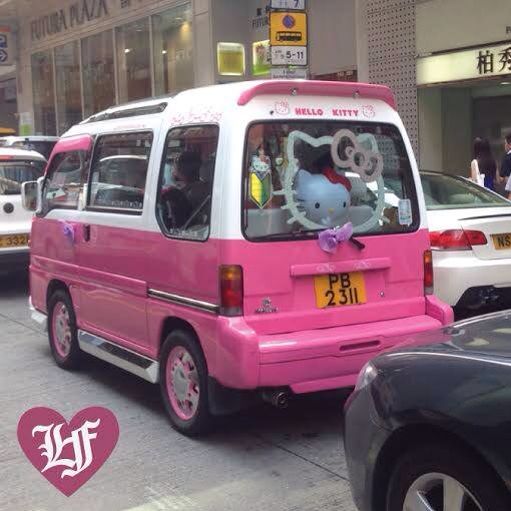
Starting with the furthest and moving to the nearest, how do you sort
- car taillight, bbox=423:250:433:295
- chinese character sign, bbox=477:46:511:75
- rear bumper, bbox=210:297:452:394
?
chinese character sign, bbox=477:46:511:75 < car taillight, bbox=423:250:433:295 < rear bumper, bbox=210:297:452:394

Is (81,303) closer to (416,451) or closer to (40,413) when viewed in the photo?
(40,413)

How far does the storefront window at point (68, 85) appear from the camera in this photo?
76.2 ft

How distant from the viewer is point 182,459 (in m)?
4.64

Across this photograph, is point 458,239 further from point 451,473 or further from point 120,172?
point 451,473

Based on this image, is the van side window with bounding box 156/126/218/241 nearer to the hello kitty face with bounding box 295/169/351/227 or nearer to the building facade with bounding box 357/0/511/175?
the hello kitty face with bounding box 295/169/351/227

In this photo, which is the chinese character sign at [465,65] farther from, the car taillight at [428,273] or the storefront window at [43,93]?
the storefront window at [43,93]

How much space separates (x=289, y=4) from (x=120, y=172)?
4356 mm

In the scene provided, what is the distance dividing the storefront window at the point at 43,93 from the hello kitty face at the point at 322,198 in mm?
21592

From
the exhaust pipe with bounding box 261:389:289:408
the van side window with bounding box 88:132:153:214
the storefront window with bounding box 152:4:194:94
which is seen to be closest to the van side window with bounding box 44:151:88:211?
the van side window with bounding box 88:132:153:214

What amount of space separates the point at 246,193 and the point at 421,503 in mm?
2164

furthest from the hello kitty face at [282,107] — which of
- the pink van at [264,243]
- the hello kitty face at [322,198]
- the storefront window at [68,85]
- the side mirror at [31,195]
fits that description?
the storefront window at [68,85]

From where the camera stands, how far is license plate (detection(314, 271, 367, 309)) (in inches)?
187

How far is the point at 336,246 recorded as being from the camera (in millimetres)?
4738

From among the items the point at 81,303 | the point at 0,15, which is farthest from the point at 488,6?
the point at 0,15
